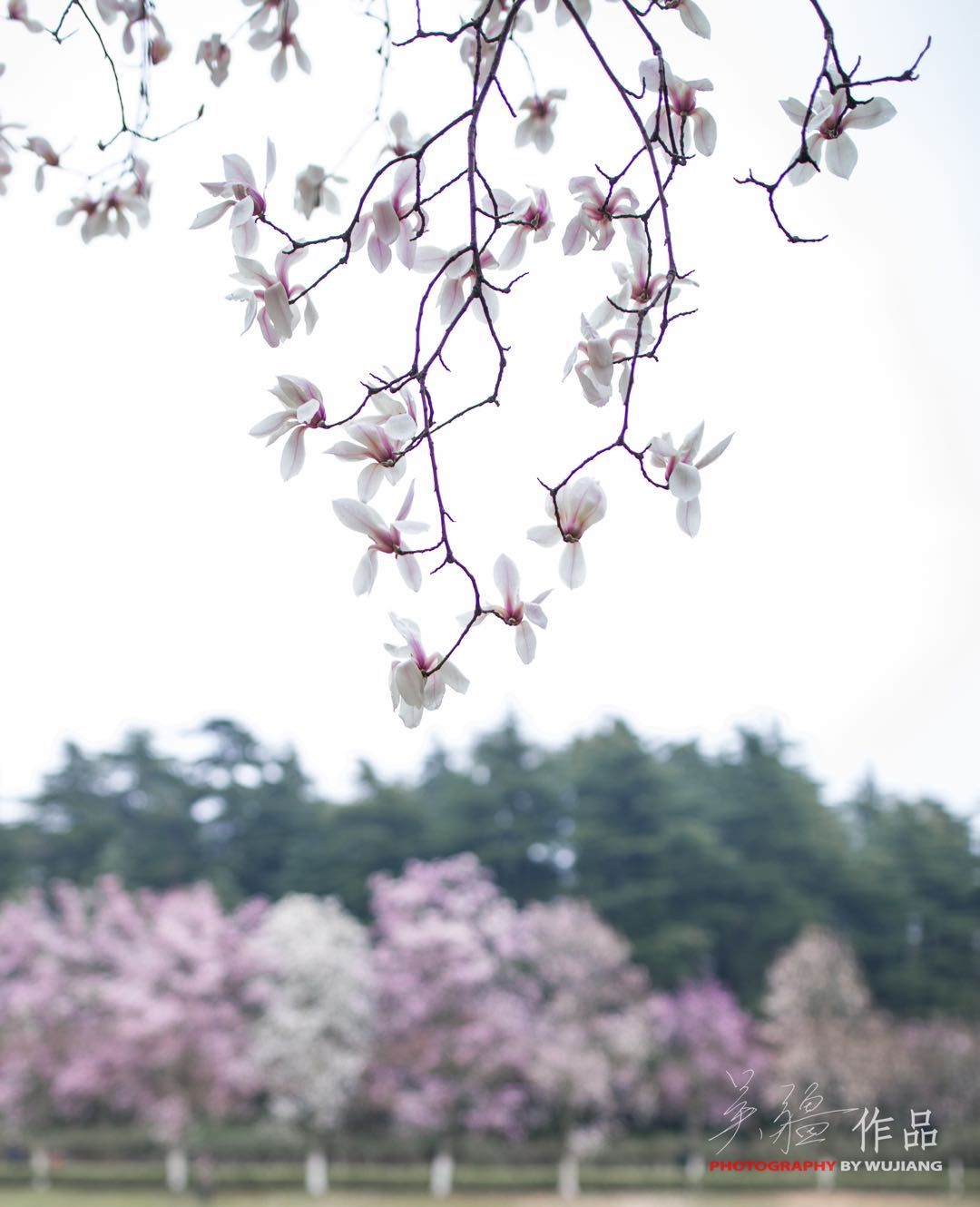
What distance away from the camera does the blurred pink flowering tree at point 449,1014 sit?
964 cm

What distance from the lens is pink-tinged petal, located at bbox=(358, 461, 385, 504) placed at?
30.0 inches

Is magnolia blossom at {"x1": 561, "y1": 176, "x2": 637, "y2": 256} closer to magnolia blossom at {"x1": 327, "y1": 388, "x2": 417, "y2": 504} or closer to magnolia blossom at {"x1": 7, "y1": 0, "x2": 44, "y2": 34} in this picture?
magnolia blossom at {"x1": 327, "y1": 388, "x2": 417, "y2": 504}

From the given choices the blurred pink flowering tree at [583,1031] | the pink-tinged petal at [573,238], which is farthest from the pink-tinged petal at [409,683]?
the blurred pink flowering tree at [583,1031]

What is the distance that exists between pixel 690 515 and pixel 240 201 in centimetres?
44

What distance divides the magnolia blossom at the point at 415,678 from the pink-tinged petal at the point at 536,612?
0.23 feet

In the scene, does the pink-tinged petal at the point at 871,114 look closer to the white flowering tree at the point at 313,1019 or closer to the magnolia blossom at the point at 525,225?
the magnolia blossom at the point at 525,225

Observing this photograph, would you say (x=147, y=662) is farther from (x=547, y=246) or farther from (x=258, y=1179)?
(x=547, y=246)

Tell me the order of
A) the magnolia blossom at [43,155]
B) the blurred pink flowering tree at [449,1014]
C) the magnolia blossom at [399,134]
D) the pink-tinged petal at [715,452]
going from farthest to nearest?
1. the blurred pink flowering tree at [449,1014]
2. the magnolia blossom at [43,155]
3. the magnolia blossom at [399,134]
4. the pink-tinged petal at [715,452]

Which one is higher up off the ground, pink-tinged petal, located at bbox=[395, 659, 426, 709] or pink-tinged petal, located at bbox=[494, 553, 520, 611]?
pink-tinged petal, located at bbox=[494, 553, 520, 611]

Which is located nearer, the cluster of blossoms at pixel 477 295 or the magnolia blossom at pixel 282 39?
the cluster of blossoms at pixel 477 295

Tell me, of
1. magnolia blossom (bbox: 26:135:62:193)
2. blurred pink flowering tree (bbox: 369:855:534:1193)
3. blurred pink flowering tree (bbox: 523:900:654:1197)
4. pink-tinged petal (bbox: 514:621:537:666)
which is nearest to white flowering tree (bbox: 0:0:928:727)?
pink-tinged petal (bbox: 514:621:537:666)

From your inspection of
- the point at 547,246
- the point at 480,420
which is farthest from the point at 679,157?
the point at 480,420

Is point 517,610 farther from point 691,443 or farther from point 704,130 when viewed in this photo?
point 704,130

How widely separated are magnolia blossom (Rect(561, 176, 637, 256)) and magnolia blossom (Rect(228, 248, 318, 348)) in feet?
0.92
